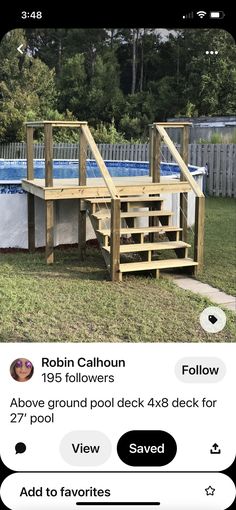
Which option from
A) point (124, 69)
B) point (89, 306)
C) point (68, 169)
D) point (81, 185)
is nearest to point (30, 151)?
point (81, 185)

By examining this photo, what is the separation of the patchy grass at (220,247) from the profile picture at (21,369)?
2.93 m

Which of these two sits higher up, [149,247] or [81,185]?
[81,185]

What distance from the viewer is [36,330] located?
2947 mm

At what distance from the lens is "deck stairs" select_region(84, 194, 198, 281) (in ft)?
16.7

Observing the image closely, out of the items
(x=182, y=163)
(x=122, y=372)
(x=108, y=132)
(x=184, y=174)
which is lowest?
(x=122, y=372)

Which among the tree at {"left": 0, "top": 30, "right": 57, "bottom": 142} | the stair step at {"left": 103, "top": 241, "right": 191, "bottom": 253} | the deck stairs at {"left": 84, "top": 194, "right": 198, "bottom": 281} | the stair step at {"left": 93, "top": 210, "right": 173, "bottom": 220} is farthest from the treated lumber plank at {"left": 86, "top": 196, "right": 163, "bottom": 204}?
the tree at {"left": 0, "top": 30, "right": 57, "bottom": 142}

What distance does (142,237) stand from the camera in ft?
17.9

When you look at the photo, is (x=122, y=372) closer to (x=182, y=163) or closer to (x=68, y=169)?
(x=182, y=163)

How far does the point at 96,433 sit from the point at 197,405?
0.28 meters

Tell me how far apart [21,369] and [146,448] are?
39 centimetres

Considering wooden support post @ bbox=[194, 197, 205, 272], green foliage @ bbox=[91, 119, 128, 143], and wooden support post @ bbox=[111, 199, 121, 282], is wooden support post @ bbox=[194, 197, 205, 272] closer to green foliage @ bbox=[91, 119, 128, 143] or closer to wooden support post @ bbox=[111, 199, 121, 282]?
wooden support post @ bbox=[111, 199, 121, 282]
